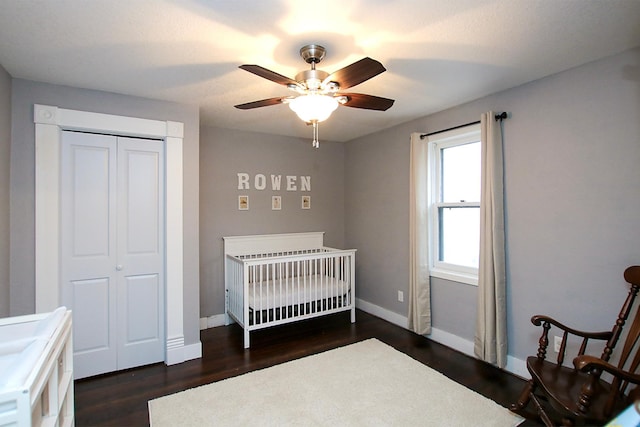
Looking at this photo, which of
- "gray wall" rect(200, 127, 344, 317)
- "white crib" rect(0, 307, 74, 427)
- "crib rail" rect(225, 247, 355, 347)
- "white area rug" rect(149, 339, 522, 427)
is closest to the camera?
"white crib" rect(0, 307, 74, 427)

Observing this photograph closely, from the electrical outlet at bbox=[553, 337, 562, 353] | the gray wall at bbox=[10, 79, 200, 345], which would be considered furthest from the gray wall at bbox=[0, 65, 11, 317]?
the electrical outlet at bbox=[553, 337, 562, 353]

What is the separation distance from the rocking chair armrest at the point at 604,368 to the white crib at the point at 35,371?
2.15 m

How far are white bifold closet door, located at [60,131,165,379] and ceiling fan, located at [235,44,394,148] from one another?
140 centimetres

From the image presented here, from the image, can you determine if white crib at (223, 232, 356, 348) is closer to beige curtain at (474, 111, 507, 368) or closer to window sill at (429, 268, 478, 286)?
window sill at (429, 268, 478, 286)

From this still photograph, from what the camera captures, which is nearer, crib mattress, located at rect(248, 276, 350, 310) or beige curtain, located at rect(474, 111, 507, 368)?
beige curtain, located at rect(474, 111, 507, 368)

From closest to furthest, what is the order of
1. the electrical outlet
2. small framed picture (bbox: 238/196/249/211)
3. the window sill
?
the electrical outlet
the window sill
small framed picture (bbox: 238/196/249/211)

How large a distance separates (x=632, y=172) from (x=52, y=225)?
4012 mm

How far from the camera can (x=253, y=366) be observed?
2.75m

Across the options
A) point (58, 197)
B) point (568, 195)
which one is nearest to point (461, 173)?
point (568, 195)

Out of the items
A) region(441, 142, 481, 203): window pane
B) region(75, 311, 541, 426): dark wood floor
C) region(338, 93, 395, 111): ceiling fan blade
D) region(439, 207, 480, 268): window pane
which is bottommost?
region(75, 311, 541, 426): dark wood floor

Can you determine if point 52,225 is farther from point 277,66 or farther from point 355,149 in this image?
point 355,149

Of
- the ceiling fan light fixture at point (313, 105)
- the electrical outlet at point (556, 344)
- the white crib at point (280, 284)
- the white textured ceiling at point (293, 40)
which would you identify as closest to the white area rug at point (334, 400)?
the electrical outlet at point (556, 344)

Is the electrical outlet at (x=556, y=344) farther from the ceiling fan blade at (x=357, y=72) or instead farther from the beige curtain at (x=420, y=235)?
the ceiling fan blade at (x=357, y=72)

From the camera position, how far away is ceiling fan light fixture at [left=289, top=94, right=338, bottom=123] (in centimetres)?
175
